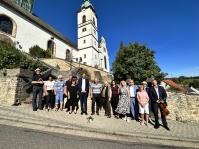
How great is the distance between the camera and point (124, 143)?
3994 millimetres

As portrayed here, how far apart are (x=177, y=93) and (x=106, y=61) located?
4160 centimetres

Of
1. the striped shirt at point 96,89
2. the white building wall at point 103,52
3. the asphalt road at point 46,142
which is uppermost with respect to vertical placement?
the white building wall at point 103,52

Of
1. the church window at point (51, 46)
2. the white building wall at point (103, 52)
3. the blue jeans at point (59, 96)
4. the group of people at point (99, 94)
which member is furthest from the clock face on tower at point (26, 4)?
the blue jeans at point (59, 96)

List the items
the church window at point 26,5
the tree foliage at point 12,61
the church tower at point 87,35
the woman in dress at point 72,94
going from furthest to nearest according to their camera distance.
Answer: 1. the church tower at point 87,35
2. the church window at point 26,5
3. the tree foliage at point 12,61
4. the woman in dress at point 72,94

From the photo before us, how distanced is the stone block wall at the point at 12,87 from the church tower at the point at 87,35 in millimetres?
30920

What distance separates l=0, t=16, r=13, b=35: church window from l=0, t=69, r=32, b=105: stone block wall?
15738mm

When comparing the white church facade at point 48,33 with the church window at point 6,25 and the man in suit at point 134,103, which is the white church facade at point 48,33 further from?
the man in suit at point 134,103

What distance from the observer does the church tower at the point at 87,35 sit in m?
39.5

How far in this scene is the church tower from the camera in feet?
130

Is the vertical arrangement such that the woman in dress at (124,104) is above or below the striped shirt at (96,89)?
below

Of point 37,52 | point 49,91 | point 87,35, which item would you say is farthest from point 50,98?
point 87,35

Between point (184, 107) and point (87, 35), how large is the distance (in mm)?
36221

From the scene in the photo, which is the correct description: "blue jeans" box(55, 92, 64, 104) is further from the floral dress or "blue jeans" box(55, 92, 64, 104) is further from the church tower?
the church tower

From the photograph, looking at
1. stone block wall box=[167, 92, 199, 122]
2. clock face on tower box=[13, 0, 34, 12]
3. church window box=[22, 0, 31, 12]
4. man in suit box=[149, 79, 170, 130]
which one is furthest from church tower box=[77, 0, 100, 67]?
man in suit box=[149, 79, 170, 130]
